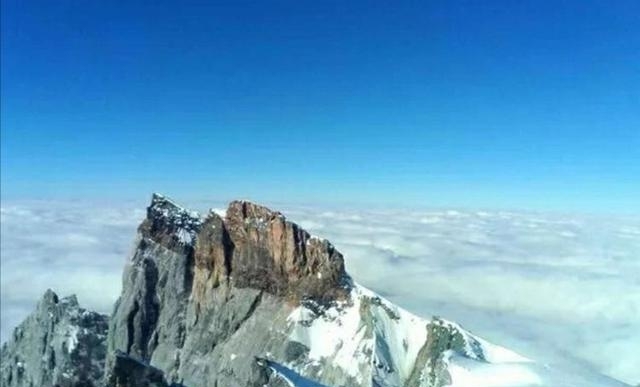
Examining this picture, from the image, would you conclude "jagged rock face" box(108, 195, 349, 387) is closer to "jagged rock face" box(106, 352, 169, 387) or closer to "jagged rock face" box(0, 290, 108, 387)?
"jagged rock face" box(0, 290, 108, 387)

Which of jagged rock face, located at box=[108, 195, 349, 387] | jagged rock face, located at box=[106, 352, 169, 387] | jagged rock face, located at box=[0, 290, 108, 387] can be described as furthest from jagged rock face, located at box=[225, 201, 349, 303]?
jagged rock face, located at box=[106, 352, 169, 387]

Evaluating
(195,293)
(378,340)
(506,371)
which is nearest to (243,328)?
(195,293)

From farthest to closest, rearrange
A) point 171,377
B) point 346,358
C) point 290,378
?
point 171,377 < point 346,358 < point 290,378

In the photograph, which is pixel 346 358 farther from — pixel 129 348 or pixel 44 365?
pixel 44 365

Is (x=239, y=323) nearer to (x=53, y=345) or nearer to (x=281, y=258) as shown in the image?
(x=281, y=258)

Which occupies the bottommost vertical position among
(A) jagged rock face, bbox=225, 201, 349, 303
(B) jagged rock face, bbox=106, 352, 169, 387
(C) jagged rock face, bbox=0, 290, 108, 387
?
(C) jagged rock face, bbox=0, 290, 108, 387

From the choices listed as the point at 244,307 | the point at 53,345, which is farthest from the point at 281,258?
the point at 53,345
